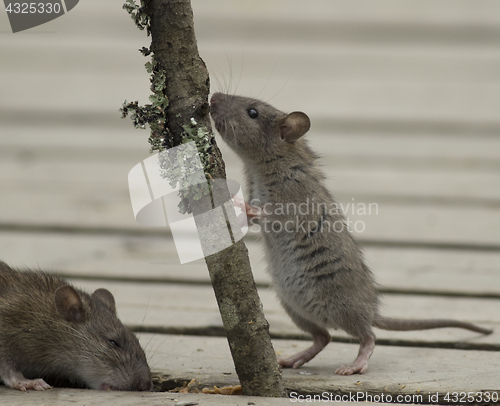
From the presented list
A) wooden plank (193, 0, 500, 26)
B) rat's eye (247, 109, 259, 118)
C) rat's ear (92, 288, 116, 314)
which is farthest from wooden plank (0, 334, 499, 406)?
wooden plank (193, 0, 500, 26)

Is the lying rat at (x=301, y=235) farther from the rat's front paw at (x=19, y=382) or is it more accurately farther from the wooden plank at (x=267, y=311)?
the rat's front paw at (x=19, y=382)

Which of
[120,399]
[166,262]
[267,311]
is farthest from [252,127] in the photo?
[120,399]

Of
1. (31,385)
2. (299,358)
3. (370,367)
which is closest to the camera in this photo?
(31,385)

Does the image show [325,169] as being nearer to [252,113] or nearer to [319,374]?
[252,113]

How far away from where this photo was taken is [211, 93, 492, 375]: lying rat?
3.56m

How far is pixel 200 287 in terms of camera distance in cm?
482

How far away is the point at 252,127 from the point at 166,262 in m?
1.59

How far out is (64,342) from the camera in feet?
10.2

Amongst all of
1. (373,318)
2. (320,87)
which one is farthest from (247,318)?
(320,87)

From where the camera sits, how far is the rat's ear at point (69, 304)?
305 cm

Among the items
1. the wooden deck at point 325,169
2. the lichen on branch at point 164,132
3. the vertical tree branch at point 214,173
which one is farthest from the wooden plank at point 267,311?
the lichen on branch at point 164,132

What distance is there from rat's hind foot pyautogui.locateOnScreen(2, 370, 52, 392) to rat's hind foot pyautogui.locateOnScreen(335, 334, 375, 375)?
1.37 m

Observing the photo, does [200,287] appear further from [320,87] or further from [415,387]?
[320,87]

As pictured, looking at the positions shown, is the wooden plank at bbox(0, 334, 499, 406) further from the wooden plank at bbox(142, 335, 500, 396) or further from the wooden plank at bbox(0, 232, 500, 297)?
the wooden plank at bbox(0, 232, 500, 297)
